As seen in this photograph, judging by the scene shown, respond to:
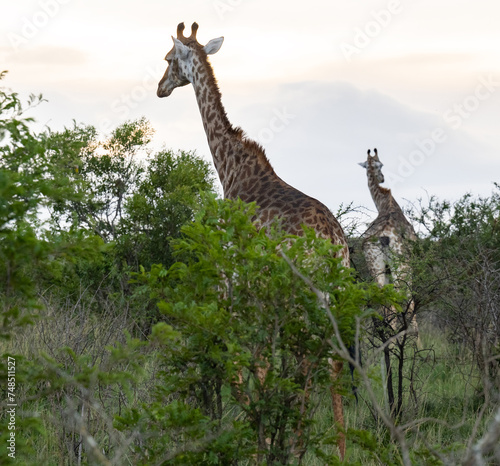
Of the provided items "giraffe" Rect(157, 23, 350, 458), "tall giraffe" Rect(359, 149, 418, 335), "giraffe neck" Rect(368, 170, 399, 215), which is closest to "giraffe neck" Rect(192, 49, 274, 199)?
"giraffe" Rect(157, 23, 350, 458)

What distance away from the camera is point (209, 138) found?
773 centimetres

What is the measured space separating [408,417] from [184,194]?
6.01 meters

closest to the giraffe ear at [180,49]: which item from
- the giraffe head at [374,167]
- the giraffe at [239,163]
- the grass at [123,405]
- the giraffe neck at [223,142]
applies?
the giraffe at [239,163]

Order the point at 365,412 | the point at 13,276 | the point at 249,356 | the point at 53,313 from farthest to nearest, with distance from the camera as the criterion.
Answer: the point at 53,313 < the point at 365,412 < the point at 249,356 < the point at 13,276

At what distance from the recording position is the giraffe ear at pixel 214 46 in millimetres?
8008

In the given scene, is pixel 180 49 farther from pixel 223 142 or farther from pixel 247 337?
pixel 247 337

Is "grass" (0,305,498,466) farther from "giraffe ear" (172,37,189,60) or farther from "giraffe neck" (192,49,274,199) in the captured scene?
"giraffe ear" (172,37,189,60)

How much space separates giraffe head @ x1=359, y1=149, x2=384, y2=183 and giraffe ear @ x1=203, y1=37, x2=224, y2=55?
697 centimetres

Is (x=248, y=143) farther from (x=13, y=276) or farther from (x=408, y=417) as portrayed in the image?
(x=13, y=276)

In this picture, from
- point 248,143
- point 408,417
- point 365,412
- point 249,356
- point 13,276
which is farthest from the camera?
point 248,143

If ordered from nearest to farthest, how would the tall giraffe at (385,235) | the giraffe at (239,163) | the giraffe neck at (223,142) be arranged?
the giraffe at (239,163)
the giraffe neck at (223,142)
the tall giraffe at (385,235)

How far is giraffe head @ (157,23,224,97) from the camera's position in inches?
318

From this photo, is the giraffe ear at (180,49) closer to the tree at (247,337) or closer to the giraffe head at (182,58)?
the giraffe head at (182,58)

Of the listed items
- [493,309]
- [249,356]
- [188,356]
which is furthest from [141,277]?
[493,309]
